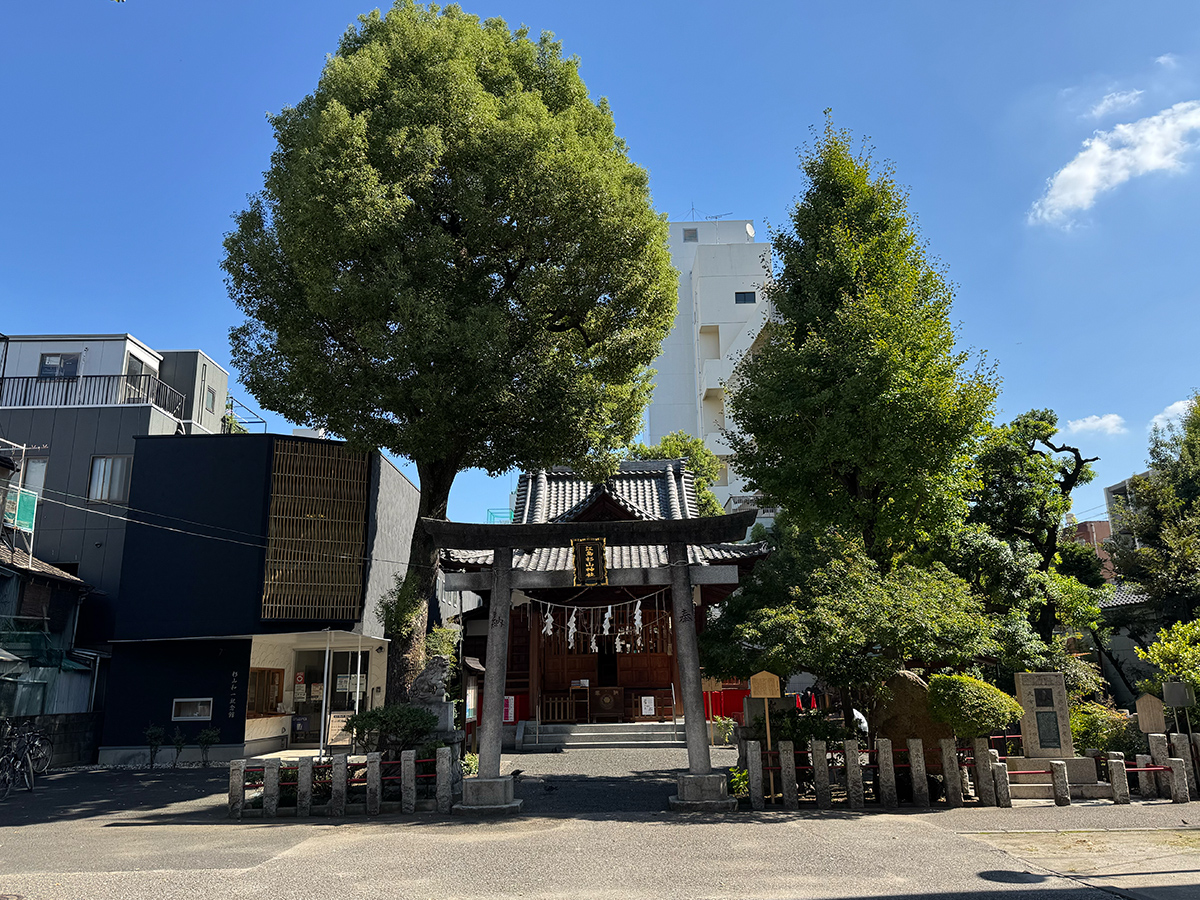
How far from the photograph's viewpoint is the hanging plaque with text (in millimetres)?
11953

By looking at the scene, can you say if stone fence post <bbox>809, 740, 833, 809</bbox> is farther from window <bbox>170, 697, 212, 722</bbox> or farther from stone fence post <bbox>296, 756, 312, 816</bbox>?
window <bbox>170, 697, 212, 722</bbox>

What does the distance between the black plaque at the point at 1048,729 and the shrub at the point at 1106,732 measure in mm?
488

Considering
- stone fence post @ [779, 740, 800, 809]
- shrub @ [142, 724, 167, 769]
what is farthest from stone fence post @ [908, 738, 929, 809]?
shrub @ [142, 724, 167, 769]

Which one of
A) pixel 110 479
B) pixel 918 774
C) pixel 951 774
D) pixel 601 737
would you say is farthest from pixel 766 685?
pixel 110 479

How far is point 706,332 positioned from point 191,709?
1316 inches

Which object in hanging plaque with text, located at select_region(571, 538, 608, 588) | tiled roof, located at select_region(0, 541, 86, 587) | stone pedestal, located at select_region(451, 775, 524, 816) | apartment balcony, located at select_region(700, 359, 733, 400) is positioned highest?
apartment balcony, located at select_region(700, 359, 733, 400)

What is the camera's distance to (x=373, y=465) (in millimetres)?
19719

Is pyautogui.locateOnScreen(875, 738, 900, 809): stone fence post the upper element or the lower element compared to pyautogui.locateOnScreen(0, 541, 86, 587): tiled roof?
lower

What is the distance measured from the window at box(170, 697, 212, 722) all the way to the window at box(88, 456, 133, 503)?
18.4 feet

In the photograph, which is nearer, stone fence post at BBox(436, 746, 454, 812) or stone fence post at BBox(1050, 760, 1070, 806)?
stone fence post at BBox(1050, 760, 1070, 806)

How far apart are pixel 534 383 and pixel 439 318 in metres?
2.62

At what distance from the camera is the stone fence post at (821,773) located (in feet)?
36.9

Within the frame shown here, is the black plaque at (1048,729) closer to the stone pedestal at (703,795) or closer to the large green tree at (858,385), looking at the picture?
the large green tree at (858,385)

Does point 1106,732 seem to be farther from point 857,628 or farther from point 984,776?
point 857,628
